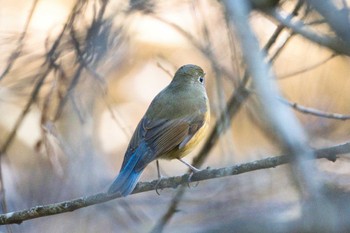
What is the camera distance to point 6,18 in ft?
21.7

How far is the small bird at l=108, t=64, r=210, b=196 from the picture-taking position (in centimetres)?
399

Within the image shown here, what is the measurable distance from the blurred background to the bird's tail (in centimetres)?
35

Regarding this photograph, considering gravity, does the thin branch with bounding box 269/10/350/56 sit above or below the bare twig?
below

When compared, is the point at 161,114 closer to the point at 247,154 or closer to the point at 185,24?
the point at 247,154

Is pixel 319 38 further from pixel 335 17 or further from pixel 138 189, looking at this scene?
pixel 138 189

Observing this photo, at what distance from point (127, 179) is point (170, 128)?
627 millimetres

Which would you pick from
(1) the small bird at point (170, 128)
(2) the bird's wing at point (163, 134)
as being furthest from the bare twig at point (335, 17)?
(2) the bird's wing at point (163, 134)

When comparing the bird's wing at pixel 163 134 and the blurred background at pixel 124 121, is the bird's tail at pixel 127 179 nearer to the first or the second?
the bird's wing at pixel 163 134

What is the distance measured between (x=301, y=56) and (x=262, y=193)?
1183mm

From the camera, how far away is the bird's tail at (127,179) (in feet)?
11.6

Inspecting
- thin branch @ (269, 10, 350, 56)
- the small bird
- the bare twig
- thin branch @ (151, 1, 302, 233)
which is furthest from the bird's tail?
the bare twig

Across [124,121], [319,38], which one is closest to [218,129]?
[319,38]

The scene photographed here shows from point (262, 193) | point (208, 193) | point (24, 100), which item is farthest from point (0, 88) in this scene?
point (262, 193)

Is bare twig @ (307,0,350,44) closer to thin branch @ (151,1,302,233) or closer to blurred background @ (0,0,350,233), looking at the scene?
blurred background @ (0,0,350,233)
